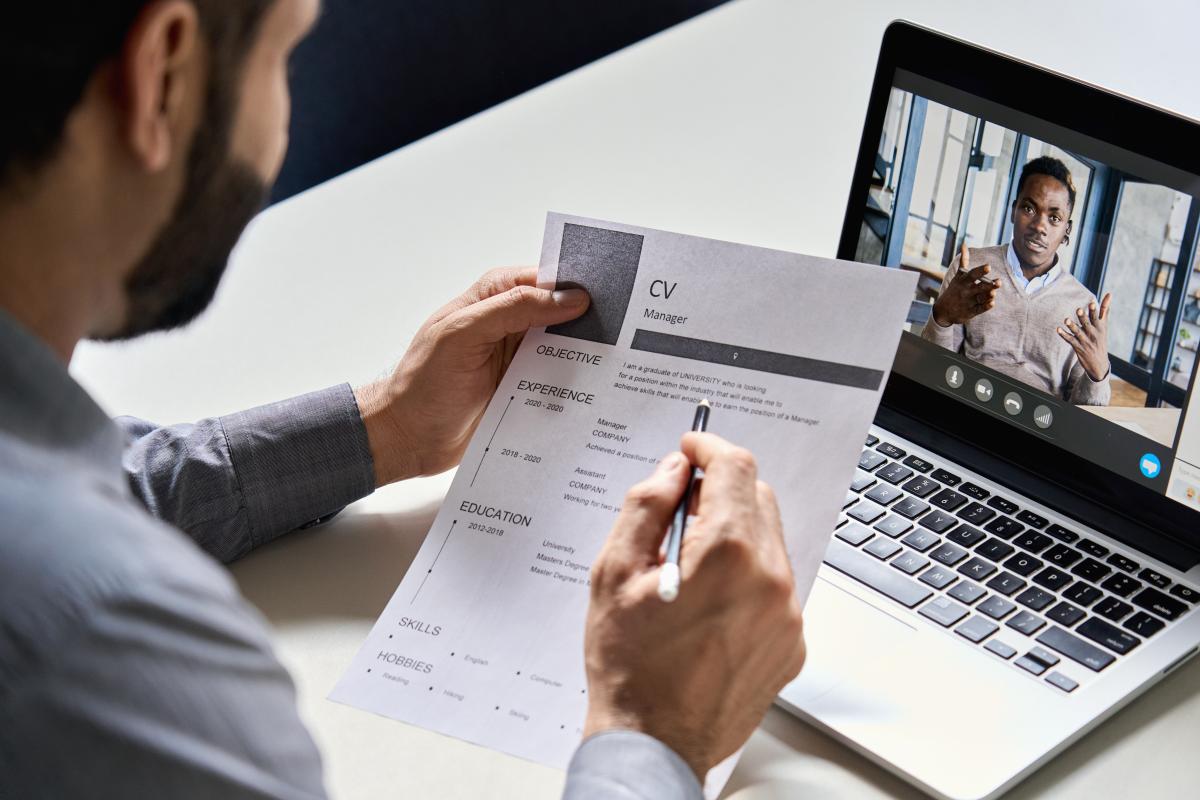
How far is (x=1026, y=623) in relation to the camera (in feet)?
2.53

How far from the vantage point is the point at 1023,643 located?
0.76m

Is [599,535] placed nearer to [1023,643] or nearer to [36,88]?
[1023,643]

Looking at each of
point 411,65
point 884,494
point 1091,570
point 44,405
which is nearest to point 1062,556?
point 1091,570

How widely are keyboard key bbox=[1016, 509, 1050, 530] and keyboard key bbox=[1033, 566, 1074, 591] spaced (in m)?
0.04

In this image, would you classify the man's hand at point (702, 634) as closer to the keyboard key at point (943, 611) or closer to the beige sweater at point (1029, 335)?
the keyboard key at point (943, 611)

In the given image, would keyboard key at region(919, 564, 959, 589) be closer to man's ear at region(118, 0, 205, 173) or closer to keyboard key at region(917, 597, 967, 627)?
keyboard key at region(917, 597, 967, 627)

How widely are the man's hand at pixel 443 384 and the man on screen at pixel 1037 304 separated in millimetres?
322

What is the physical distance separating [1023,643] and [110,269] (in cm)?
57

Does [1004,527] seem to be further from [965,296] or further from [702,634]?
[702,634]

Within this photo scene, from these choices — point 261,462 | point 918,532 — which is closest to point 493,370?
point 261,462

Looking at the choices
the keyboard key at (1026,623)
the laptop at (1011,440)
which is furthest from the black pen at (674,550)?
the keyboard key at (1026,623)

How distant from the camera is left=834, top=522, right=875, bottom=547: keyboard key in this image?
0.84 metres

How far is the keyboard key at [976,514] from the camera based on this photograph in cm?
86

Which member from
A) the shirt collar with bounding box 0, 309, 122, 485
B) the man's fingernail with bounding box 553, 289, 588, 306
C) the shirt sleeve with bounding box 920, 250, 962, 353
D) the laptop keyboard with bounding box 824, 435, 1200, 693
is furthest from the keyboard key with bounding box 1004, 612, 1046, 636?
the shirt collar with bounding box 0, 309, 122, 485
